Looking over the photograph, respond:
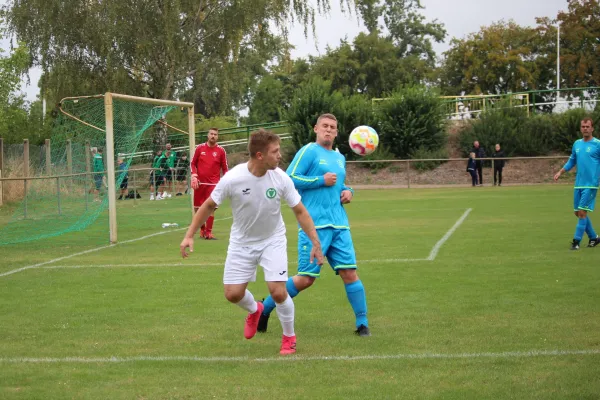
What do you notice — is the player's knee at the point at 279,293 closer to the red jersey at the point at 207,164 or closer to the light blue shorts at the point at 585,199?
the light blue shorts at the point at 585,199

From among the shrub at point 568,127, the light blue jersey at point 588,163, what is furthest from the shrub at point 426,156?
the light blue jersey at point 588,163

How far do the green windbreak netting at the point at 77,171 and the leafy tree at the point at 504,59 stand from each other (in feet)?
145

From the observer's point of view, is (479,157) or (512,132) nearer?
(479,157)

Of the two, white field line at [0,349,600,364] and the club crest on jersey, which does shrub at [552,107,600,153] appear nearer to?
white field line at [0,349,600,364]

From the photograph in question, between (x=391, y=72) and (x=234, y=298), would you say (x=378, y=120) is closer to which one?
(x=391, y=72)

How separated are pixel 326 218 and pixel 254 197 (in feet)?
3.67

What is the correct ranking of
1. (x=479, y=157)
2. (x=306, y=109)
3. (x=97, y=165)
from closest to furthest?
(x=97, y=165) → (x=479, y=157) → (x=306, y=109)

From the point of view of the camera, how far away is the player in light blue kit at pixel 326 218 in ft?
24.9

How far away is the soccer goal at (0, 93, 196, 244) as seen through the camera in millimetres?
18062

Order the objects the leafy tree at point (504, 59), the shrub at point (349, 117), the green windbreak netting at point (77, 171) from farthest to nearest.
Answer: the leafy tree at point (504, 59) < the shrub at point (349, 117) < the green windbreak netting at point (77, 171)

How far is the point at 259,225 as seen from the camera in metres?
6.89

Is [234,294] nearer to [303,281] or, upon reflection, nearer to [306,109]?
[303,281]

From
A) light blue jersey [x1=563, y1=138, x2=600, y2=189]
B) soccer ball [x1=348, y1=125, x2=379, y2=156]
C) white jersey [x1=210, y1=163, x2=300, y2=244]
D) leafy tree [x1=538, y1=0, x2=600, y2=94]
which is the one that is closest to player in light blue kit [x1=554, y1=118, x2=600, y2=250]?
light blue jersey [x1=563, y1=138, x2=600, y2=189]

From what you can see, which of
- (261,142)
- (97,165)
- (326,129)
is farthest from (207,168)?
(261,142)
